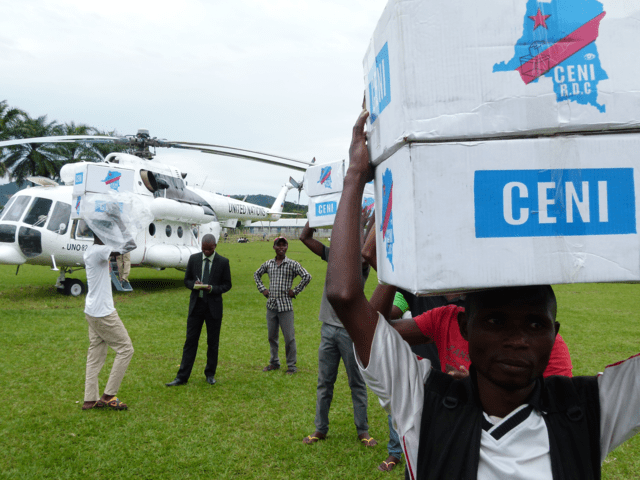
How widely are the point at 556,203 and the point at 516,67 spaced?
0.99 feet

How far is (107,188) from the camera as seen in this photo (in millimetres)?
8016

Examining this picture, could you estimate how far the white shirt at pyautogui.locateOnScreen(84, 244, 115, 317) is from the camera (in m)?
4.73

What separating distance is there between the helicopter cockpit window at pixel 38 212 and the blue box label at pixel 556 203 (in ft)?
41.7

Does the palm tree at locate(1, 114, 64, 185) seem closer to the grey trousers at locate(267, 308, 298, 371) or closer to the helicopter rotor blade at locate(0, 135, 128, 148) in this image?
the helicopter rotor blade at locate(0, 135, 128, 148)

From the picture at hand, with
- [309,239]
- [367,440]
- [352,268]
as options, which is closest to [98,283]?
[309,239]

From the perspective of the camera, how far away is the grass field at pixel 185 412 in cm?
374

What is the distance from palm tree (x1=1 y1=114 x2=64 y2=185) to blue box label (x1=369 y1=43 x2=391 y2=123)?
3921cm

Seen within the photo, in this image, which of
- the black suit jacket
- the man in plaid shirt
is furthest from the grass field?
the black suit jacket

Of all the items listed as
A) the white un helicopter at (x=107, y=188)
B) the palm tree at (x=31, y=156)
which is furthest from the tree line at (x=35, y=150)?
the white un helicopter at (x=107, y=188)

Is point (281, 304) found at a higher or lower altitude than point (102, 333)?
higher

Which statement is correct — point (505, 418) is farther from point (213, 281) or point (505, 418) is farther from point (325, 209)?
point (213, 281)

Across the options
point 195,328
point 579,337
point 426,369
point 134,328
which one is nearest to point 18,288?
point 134,328

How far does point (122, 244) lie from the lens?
5.11 meters

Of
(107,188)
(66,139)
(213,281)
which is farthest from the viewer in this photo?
(66,139)
